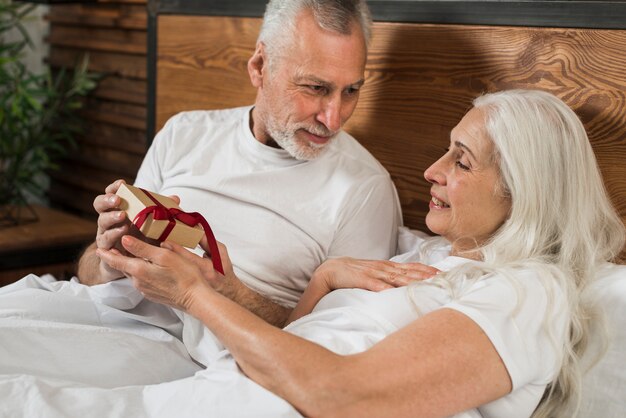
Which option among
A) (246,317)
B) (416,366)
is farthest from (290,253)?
(416,366)

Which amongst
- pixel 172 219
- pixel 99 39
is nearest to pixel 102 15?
pixel 99 39

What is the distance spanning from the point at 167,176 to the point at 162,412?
0.92m

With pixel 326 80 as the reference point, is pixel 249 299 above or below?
below

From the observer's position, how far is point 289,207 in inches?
79.4

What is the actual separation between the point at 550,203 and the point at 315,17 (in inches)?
29.4

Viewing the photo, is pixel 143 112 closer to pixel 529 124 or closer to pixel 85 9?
pixel 85 9

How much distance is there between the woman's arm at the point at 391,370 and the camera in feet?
4.15

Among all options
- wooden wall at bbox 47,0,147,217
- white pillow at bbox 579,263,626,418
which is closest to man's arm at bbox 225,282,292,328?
white pillow at bbox 579,263,626,418

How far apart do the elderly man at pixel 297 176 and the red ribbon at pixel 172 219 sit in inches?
8.6

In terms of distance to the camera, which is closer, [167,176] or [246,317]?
[246,317]

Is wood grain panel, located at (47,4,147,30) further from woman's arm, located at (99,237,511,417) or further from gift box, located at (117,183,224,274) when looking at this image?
woman's arm, located at (99,237,511,417)

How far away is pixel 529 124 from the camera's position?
5.02 ft

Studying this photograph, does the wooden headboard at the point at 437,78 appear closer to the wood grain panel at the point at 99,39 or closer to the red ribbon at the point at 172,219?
the red ribbon at the point at 172,219

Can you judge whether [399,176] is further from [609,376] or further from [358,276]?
[609,376]
